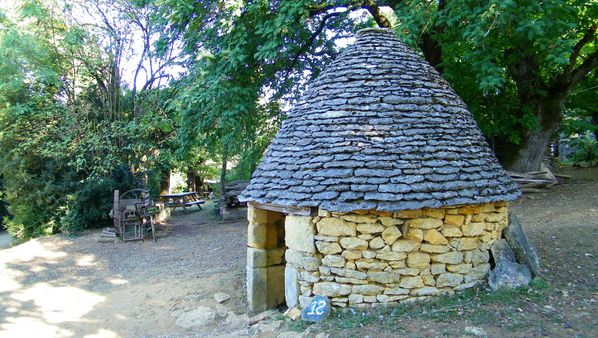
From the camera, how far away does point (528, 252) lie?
539 cm

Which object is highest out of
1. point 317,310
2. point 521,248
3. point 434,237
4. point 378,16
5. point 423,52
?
point 378,16

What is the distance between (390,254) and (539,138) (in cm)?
808

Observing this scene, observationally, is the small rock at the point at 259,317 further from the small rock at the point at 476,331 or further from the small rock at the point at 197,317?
the small rock at the point at 476,331

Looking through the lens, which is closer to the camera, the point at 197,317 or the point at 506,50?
the point at 197,317

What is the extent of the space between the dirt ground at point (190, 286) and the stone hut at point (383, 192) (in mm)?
583

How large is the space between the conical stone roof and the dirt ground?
1.36 metres

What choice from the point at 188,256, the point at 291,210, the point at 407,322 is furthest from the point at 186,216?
the point at 407,322

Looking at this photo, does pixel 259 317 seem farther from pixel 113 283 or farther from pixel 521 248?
pixel 113 283

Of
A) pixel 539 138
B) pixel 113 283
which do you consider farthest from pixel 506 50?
pixel 113 283

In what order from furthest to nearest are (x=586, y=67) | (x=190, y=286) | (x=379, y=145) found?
(x=586, y=67) → (x=190, y=286) → (x=379, y=145)

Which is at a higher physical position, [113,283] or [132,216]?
[132,216]

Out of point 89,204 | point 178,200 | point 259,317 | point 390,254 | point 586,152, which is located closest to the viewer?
point 390,254

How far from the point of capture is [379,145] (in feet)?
16.6

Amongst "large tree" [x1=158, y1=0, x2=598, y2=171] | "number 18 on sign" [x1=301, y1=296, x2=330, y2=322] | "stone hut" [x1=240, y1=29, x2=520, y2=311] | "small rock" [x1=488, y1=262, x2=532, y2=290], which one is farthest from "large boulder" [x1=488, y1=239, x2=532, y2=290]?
"large tree" [x1=158, y1=0, x2=598, y2=171]
